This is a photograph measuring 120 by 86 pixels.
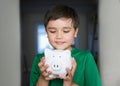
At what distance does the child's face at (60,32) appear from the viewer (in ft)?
1.93

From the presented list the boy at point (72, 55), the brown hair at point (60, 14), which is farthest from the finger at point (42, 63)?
the brown hair at point (60, 14)

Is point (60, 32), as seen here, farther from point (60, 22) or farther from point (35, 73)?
point (35, 73)

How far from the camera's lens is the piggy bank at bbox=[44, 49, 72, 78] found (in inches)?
22.8
